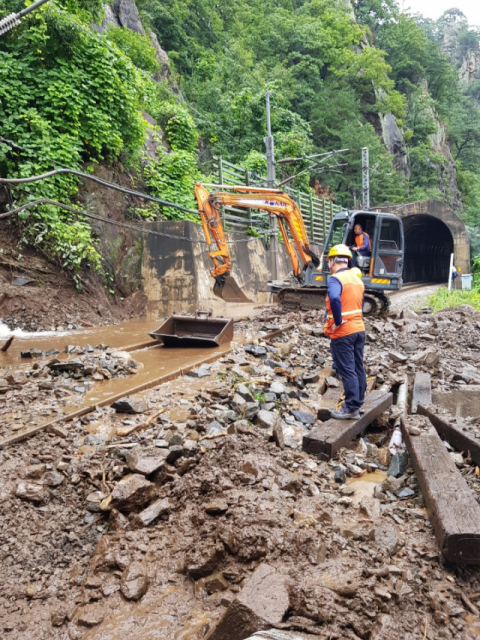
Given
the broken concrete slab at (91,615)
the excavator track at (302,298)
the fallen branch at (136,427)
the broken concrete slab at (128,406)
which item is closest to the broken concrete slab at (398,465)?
the fallen branch at (136,427)

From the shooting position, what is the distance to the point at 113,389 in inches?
239

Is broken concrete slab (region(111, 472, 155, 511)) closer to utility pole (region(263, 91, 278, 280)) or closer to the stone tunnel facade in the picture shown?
utility pole (region(263, 91, 278, 280))

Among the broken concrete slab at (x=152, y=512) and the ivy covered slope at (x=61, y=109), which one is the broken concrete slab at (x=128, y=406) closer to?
the broken concrete slab at (x=152, y=512)

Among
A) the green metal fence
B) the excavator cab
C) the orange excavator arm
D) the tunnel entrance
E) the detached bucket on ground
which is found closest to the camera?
the detached bucket on ground

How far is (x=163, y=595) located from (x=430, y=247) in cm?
3951

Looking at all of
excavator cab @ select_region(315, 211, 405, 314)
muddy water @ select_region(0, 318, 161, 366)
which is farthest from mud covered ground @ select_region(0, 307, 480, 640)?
excavator cab @ select_region(315, 211, 405, 314)

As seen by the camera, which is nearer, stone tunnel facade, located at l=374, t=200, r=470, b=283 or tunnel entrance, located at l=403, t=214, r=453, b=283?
stone tunnel facade, located at l=374, t=200, r=470, b=283

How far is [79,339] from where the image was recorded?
9.78 meters

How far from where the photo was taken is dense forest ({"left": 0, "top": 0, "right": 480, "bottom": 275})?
41.2 feet

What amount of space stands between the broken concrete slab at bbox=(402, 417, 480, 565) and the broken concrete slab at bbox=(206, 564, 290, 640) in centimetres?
101

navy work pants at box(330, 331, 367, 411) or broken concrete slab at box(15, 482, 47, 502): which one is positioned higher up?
navy work pants at box(330, 331, 367, 411)

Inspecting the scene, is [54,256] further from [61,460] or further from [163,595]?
[163,595]

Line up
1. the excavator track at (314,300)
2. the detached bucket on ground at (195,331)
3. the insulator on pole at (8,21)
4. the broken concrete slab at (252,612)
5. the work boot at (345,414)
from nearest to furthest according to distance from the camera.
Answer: the broken concrete slab at (252,612), the work boot at (345,414), the insulator on pole at (8,21), the detached bucket on ground at (195,331), the excavator track at (314,300)

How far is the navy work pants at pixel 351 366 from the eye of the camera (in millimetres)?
4992
